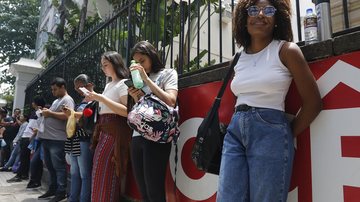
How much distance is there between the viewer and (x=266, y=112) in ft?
5.64

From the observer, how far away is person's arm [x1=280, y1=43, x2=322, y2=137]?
1.70 metres

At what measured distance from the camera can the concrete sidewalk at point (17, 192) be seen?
507 centimetres

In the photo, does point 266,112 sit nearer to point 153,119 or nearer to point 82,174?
point 153,119

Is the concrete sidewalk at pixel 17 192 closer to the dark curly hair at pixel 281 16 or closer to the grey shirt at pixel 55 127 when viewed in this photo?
the grey shirt at pixel 55 127

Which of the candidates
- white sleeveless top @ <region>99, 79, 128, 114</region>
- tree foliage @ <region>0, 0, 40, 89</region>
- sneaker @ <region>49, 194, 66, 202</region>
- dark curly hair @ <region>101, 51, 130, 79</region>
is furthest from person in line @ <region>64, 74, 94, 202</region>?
tree foliage @ <region>0, 0, 40, 89</region>

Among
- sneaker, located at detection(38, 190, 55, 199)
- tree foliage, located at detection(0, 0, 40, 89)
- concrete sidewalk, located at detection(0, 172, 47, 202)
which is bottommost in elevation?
concrete sidewalk, located at detection(0, 172, 47, 202)

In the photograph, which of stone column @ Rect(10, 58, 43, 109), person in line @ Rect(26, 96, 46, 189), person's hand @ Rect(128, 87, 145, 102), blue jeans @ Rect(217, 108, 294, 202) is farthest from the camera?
stone column @ Rect(10, 58, 43, 109)

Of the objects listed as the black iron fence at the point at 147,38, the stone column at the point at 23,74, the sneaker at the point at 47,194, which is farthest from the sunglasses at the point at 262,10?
the stone column at the point at 23,74

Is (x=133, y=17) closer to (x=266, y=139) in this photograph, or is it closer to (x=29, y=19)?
(x=266, y=139)

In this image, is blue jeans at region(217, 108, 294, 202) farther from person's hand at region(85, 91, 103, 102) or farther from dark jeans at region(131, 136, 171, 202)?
person's hand at region(85, 91, 103, 102)

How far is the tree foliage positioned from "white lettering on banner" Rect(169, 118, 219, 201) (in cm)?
2484

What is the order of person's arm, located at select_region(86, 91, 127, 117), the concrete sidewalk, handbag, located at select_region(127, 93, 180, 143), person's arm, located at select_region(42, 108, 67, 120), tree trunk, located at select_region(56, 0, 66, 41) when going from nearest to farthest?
handbag, located at select_region(127, 93, 180, 143) < person's arm, located at select_region(86, 91, 127, 117) < person's arm, located at select_region(42, 108, 67, 120) < the concrete sidewalk < tree trunk, located at select_region(56, 0, 66, 41)

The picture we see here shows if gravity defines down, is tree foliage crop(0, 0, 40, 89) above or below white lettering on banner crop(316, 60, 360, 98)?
above

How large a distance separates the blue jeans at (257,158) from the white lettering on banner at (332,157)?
207 millimetres
